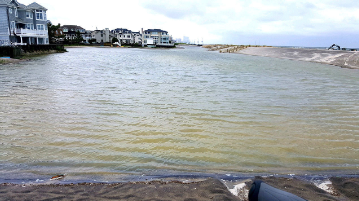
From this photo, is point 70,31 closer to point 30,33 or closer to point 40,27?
point 40,27

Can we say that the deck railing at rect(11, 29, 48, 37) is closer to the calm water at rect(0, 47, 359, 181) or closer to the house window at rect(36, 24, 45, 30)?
the house window at rect(36, 24, 45, 30)

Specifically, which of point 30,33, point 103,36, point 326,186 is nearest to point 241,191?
point 326,186

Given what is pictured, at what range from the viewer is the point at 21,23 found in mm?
57562

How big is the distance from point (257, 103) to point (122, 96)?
25.6ft

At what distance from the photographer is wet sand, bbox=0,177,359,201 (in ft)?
15.5

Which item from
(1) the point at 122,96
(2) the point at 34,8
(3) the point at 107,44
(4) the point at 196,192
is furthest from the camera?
(3) the point at 107,44

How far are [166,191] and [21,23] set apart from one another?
6775cm

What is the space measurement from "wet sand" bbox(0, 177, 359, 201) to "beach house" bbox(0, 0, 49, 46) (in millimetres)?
53135

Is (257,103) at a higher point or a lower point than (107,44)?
lower

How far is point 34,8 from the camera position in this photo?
60500 mm

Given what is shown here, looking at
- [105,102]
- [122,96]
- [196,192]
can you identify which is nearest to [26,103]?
[105,102]

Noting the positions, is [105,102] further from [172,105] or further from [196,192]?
[196,192]

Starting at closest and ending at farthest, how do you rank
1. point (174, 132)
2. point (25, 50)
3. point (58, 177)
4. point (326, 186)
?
1. point (326, 186)
2. point (58, 177)
3. point (174, 132)
4. point (25, 50)

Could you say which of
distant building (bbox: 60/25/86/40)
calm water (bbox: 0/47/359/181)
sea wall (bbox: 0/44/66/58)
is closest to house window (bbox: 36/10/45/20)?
sea wall (bbox: 0/44/66/58)
